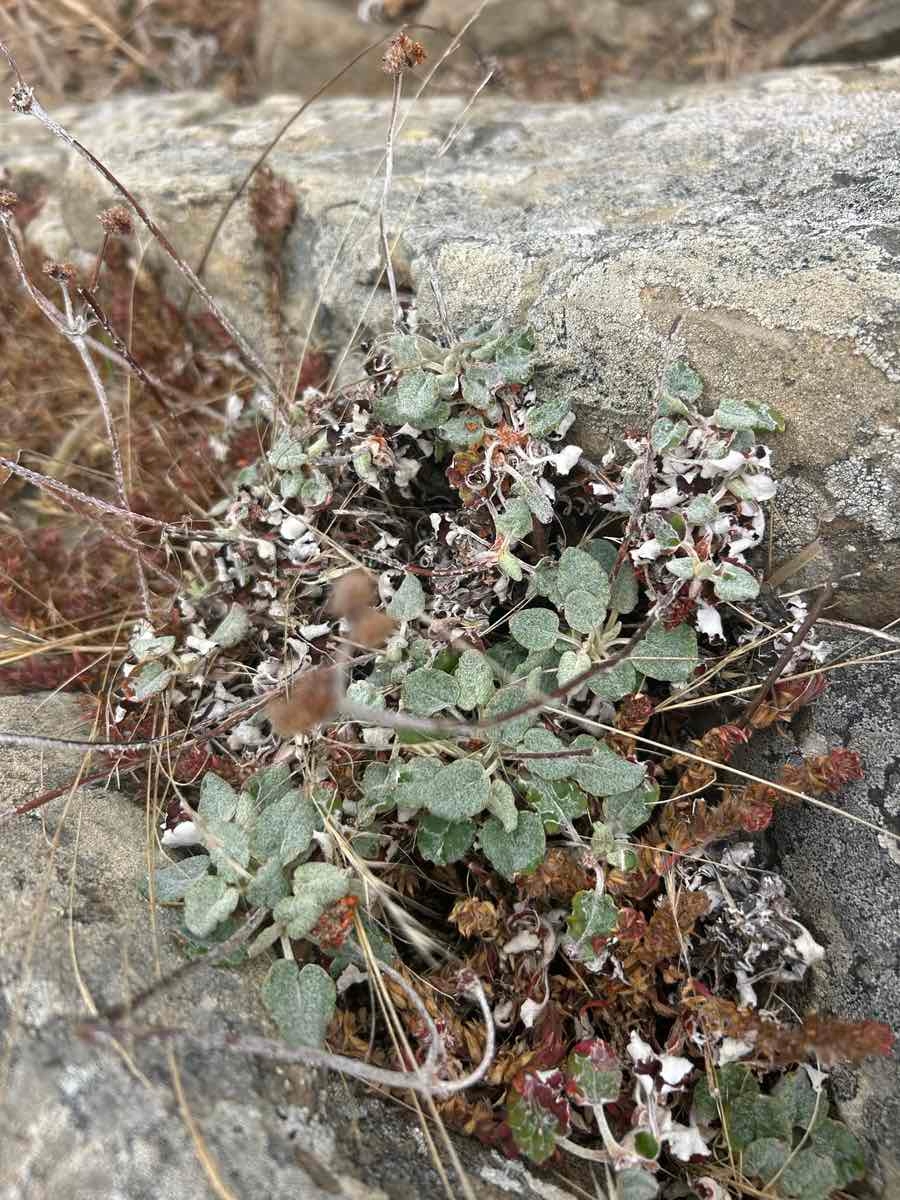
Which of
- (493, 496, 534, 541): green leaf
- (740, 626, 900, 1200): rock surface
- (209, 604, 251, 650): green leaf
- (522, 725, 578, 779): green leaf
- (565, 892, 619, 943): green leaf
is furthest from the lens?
(209, 604, 251, 650): green leaf

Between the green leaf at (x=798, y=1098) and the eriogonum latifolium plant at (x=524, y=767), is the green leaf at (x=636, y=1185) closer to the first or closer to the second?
the eriogonum latifolium plant at (x=524, y=767)

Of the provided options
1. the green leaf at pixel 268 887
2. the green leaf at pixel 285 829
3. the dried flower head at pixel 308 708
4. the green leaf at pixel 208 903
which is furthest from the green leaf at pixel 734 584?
the green leaf at pixel 208 903

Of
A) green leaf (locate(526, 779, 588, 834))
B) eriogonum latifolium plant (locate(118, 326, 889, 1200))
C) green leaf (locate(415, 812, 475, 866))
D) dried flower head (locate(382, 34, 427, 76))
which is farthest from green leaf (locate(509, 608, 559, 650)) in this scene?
dried flower head (locate(382, 34, 427, 76))

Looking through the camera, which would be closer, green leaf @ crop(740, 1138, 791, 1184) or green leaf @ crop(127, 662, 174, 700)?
green leaf @ crop(740, 1138, 791, 1184)

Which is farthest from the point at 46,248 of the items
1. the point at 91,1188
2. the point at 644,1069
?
the point at 644,1069

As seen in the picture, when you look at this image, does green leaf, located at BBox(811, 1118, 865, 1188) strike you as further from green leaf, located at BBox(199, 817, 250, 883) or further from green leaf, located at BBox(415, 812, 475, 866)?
green leaf, located at BBox(199, 817, 250, 883)

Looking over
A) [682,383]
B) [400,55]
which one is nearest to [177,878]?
[682,383]

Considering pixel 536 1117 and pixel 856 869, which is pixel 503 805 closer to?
pixel 536 1117
